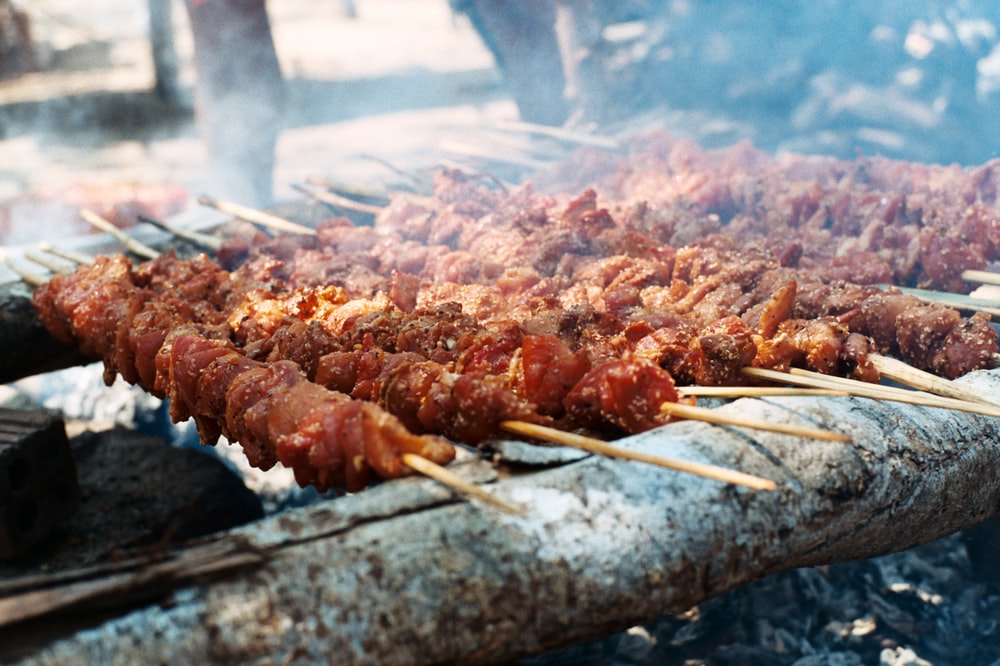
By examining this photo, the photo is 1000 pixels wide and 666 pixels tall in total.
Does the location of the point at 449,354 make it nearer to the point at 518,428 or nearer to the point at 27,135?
the point at 518,428

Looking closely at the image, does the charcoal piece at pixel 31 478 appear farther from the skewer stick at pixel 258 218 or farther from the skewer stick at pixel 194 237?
the skewer stick at pixel 258 218

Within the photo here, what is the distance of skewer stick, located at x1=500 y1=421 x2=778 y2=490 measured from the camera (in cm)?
225

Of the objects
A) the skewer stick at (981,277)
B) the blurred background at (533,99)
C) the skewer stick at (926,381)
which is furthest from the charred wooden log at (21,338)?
the skewer stick at (981,277)

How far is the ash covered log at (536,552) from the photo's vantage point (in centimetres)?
182

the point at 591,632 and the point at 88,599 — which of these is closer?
the point at 88,599

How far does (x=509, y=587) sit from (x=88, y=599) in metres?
1.01

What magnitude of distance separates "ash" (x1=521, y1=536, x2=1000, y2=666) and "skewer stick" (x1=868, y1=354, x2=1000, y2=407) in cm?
216

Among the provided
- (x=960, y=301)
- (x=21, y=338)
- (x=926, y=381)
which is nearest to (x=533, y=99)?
(x=960, y=301)

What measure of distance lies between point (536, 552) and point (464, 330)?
1.55m

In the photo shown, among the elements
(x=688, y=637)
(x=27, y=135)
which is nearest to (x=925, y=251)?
(x=688, y=637)

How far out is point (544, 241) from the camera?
5277mm

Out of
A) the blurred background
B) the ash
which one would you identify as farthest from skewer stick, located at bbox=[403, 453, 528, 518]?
the blurred background

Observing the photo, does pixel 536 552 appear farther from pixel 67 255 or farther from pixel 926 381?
pixel 67 255

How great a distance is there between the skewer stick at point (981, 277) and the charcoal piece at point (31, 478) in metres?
6.19
